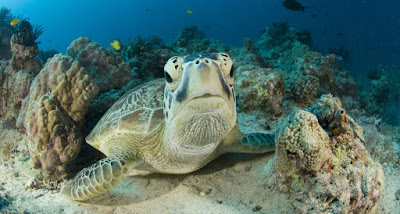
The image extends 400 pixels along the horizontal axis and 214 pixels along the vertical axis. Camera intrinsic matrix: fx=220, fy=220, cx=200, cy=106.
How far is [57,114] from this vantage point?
8.69 feet

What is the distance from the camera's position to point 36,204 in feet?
6.13

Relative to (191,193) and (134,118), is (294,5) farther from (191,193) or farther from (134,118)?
(191,193)

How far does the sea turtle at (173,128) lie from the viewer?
1371 mm

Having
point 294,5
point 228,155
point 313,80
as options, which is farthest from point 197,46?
point 228,155

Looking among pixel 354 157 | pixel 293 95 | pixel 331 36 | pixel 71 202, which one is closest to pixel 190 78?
pixel 354 157

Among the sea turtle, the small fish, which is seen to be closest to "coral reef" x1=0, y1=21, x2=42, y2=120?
the sea turtle

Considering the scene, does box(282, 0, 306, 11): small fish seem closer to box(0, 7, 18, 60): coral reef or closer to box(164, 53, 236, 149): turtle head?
box(164, 53, 236, 149): turtle head

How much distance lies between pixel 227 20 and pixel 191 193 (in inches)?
3226

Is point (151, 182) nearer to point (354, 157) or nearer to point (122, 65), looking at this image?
point (354, 157)

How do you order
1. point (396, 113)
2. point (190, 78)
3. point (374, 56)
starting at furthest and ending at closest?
1. point (374, 56)
2. point (396, 113)
3. point (190, 78)

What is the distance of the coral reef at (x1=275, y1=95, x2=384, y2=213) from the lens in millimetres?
1500

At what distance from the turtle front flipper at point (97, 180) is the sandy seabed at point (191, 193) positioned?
0.13m

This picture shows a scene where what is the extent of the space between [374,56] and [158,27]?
69145 mm

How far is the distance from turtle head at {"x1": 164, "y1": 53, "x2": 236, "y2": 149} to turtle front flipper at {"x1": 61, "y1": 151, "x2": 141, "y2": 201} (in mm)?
652
